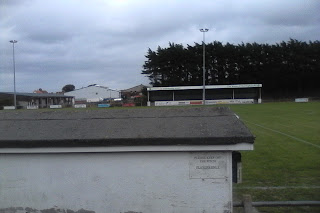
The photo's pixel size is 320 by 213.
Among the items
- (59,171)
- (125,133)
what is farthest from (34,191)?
(125,133)

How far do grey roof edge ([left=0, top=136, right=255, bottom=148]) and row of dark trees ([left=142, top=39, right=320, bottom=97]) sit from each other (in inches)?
3056

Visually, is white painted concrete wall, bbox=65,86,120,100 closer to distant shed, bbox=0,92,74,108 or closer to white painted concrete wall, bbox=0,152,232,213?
distant shed, bbox=0,92,74,108

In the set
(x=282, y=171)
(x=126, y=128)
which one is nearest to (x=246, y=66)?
(x=282, y=171)

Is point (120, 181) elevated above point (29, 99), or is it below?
below

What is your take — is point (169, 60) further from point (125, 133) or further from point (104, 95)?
point (125, 133)

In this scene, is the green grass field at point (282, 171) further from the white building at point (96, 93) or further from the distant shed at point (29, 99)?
the white building at point (96, 93)

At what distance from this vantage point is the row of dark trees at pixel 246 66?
79.2 meters

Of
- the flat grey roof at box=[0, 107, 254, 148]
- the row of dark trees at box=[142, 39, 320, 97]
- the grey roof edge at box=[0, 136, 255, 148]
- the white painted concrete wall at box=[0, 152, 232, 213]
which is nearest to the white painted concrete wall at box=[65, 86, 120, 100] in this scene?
the row of dark trees at box=[142, 39, 320, 97]

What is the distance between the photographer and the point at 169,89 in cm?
6938

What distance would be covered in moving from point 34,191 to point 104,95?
110517 mm

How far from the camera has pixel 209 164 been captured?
158 inches

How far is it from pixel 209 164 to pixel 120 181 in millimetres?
1093

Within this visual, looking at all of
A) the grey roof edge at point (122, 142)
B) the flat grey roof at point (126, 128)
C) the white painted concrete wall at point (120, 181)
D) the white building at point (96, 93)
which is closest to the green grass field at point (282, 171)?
the white painted concrete wall at point (120, 181)

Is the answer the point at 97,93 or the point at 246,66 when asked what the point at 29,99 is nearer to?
the point at 97,93
